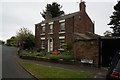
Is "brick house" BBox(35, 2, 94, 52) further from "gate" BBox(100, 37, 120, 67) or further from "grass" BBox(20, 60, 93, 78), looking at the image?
"grass" BBox(20, 60, 93, 78)

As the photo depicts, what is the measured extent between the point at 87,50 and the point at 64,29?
13.9m

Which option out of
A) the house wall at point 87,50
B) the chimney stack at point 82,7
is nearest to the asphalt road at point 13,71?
the house wall at point 87,50

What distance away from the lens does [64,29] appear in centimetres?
3572

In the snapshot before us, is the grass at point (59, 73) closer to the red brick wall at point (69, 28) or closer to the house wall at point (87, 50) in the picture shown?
the house wall at point (87, 50)

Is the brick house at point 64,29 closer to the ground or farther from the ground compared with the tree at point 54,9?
closer to the ground

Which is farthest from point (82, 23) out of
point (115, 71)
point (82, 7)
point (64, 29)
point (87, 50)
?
point (115, 71)

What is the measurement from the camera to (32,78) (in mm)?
14633

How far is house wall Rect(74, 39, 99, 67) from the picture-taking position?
2086 centimetres

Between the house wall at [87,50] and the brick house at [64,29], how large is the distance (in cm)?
864

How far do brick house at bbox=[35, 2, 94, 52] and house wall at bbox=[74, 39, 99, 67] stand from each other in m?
8.64

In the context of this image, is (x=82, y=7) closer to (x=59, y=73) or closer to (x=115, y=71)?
(x=59, y=73)

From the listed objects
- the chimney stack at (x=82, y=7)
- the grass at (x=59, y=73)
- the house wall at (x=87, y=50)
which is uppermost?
the chimney stack at (x=82, y=7)

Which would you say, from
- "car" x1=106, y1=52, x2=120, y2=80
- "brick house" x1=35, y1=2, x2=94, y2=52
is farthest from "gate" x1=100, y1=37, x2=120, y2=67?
"car" x1=106, y1=52, x2=120, y2=80

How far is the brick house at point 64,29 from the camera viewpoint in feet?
113
